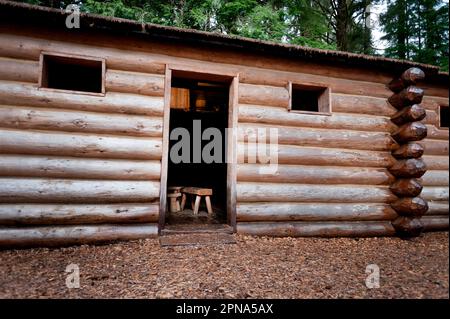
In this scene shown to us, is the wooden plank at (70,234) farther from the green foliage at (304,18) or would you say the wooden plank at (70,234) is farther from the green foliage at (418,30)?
the green foliage at (418,30)

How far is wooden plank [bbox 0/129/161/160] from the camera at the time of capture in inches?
175

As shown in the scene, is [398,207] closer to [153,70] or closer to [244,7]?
[153,70]

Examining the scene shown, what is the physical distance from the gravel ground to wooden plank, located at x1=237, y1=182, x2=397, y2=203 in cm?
92

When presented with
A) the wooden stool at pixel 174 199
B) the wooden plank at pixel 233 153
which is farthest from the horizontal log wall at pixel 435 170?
the wooden stool at pixel 174 199

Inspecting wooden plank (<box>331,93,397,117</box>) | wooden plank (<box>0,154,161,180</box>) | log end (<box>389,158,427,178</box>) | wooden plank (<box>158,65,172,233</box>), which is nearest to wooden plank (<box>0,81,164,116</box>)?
wooden plank (<box>158,65,172,233</box>)

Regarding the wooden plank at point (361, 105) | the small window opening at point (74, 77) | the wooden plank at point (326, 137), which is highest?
the small window opening at point (74, 77)

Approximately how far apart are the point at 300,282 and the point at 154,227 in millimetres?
2859

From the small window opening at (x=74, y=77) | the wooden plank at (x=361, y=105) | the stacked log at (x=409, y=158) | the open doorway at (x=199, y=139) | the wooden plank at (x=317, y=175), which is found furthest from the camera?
the open doorway at (x=199, y=139)

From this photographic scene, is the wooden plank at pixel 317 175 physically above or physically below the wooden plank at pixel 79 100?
below

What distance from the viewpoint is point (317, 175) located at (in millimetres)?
5820

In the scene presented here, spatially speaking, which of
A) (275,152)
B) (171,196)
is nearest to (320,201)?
(275,152)

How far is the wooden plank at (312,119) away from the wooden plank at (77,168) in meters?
2.27

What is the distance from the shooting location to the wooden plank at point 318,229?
5430 mm
